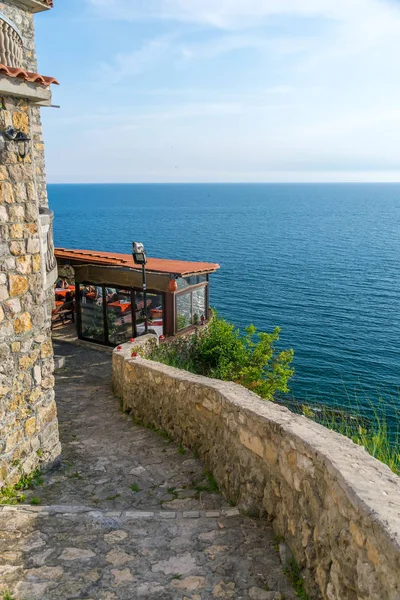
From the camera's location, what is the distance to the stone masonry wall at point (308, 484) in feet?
10.5

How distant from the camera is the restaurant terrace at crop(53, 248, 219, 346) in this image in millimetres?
15234

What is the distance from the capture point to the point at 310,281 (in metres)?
56.9

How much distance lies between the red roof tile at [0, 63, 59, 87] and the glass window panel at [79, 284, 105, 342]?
32.7 feet

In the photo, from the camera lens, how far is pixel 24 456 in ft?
22.5

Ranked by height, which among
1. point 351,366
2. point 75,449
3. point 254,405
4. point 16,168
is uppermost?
point 16,168

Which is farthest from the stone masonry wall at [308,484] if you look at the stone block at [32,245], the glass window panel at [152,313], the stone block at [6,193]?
the glass window panel at [152,313]

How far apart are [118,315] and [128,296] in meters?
0.69

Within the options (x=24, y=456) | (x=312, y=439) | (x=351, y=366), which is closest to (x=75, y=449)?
(x=24, y=456)

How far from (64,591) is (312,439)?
2411 millimetres

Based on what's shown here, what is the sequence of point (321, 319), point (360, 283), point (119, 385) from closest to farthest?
point (119, 385)
point (321, 319)
point (360, 283)

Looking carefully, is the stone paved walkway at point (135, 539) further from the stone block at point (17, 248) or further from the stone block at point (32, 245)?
the stone block at point (32, 245)

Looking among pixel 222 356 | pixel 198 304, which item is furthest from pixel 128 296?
pixel 222 356

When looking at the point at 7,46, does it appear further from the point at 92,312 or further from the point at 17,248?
the point at 92,312

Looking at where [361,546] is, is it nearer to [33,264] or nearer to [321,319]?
[33,264]
